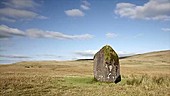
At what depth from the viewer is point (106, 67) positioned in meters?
27.5

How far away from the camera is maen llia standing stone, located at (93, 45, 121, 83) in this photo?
2736 centimetres

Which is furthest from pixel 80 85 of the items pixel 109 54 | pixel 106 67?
pixel 109 54

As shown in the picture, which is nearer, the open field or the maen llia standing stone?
the open field

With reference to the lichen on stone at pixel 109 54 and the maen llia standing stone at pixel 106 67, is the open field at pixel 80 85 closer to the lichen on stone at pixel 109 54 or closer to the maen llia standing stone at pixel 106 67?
the maen llia standing stone at pixel 106 67

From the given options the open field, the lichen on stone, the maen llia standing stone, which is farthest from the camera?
the lichen on stone

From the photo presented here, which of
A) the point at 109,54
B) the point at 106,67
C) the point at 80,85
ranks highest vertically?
the point at 109,54

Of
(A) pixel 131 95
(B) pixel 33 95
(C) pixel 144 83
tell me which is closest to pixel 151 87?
(C) pixel 144 83

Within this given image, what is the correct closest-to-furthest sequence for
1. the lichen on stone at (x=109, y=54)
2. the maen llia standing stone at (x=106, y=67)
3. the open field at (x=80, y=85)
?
the open field at (x=80, y=85) < the maen llia standing stone at (x=106, y=67) < the lichen on stone at (x=109, y=54)

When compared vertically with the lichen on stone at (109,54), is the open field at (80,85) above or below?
below

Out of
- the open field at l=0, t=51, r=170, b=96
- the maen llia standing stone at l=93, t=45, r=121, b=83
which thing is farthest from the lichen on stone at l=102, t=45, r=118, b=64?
the open field at l=0, t=51, r=170, b=96

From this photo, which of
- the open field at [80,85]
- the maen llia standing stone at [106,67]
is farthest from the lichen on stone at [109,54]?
the open field at [80,85]

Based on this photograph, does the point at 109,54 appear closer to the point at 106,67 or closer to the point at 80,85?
the point at 106,67

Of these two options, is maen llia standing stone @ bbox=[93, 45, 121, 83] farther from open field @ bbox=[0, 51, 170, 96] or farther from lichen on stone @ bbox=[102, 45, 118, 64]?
open field @ bbox=[0, 51, 170, 96]

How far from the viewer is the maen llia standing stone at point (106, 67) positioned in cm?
2736
